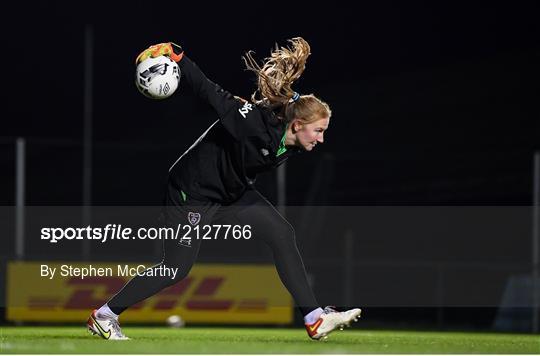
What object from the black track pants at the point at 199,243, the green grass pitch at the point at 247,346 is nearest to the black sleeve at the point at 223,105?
the black track pants at the point at 199,243

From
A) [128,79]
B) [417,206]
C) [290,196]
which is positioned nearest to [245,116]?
[290,196]

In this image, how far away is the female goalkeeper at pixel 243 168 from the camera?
7727 millimetres

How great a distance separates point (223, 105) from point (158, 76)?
0.44 m

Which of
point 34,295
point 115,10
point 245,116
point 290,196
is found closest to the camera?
point 245,116

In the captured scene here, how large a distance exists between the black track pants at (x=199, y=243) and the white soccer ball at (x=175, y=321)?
6.39 m

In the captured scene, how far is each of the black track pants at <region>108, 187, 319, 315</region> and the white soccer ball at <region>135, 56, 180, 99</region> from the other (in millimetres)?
654

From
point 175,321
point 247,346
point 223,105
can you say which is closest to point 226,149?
point 223,105

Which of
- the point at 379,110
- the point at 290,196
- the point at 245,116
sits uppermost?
the point at 379,110

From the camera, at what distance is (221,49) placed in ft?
88.3

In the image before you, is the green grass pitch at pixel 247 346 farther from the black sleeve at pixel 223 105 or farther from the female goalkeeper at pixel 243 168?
the black sleeve at pixel 223 105

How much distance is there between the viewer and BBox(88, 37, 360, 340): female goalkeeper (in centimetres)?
773

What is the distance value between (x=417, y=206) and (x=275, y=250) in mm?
15416

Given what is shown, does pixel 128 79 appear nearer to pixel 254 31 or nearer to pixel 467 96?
pixel 254 31

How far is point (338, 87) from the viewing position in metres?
28.1
